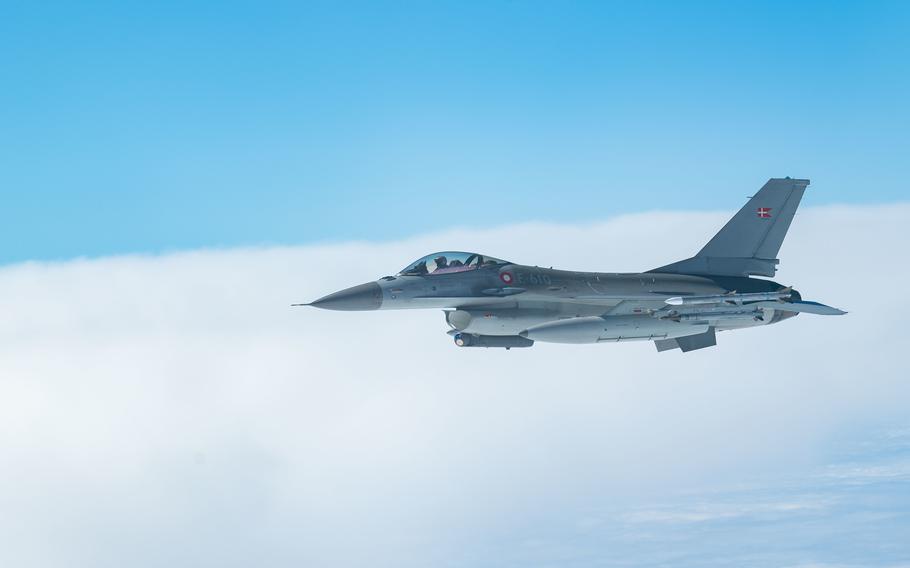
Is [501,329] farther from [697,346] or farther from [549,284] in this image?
[697,346]

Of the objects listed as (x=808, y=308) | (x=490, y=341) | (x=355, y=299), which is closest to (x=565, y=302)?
(x=490, y=341)

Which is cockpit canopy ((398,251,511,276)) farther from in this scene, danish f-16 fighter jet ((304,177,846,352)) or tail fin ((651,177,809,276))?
tail fin ((651,177,809,276))

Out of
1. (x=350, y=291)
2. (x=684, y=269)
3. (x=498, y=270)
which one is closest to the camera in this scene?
(x=350, y=291)

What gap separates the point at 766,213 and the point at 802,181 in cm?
178

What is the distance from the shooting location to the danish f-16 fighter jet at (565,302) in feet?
91.0

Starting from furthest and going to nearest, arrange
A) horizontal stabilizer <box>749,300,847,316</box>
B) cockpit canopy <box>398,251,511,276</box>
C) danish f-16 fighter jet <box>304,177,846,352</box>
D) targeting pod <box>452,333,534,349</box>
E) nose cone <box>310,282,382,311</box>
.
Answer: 1. horizontal stabilizer <box>749,300,847,316</box>
2. targeting pod <box>452,333,534,349</box>
3. cockpit canopy <box>398,251,511,276</box>
4. danish f-16 fighter jet <box>304,177,846,352</box>
5. nose cone <box>310,282,382,311</box>

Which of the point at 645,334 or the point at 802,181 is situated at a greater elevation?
the point at 802,181

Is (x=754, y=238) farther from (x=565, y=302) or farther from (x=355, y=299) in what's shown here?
(x=355, y=299)

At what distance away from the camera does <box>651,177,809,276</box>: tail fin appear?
33344mm

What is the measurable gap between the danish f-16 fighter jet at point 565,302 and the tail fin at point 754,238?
1.29m

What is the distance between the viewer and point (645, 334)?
2920 cm

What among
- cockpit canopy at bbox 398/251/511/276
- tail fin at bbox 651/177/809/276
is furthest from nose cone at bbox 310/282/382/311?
tail fin at bbox 651/177/809/276

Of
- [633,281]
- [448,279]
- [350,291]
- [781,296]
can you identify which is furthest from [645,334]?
[350,291]

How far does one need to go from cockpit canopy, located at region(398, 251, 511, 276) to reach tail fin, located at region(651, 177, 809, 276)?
710 cm
